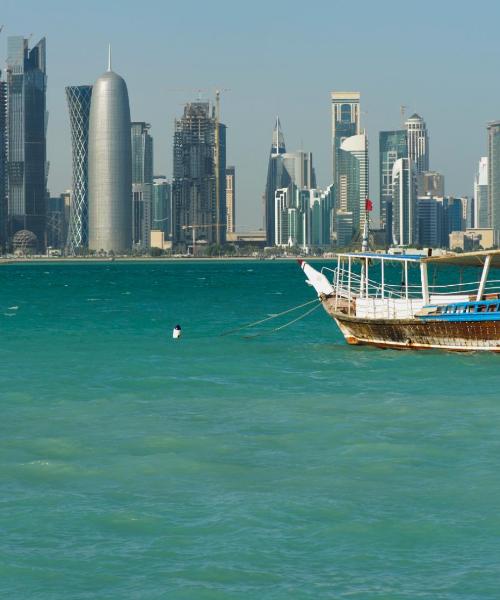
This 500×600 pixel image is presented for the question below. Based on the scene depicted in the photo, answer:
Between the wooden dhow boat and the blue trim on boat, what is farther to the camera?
the wooden dhow boat

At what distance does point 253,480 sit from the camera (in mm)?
26984

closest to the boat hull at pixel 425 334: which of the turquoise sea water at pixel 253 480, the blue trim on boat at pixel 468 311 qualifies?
the blue trim on boat at pixel 468 311

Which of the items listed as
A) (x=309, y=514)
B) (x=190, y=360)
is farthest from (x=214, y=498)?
(x=190, y=360)

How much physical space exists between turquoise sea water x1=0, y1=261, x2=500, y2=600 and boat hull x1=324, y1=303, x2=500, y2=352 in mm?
1232

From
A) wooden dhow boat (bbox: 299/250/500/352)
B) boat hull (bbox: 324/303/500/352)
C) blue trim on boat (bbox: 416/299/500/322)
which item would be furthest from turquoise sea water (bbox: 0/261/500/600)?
blue trim on boat (bbox: 416/299/500/322)

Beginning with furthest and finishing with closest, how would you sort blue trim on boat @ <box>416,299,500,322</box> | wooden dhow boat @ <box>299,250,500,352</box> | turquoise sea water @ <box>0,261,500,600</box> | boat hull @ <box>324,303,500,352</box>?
boat hull @ <box>324,303,500,352</box> → wooden dhow boat @ <box>299,250,500,352</box> → blue trim on boat @ <box>416,299,500,322</box> → turquoise sea water @ <box>0,261,500,600</box>

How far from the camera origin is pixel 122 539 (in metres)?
22.5

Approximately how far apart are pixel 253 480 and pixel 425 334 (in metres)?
27.8

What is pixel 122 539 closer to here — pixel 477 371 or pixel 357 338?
pixel 477 371

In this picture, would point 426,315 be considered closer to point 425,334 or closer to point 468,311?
point 425,334

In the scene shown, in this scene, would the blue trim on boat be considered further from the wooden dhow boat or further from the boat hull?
the boat hull

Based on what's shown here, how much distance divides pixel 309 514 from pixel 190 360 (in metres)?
30.7

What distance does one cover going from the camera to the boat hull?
5159 cm

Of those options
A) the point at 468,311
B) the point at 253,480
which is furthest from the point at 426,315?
the point at 253,480
